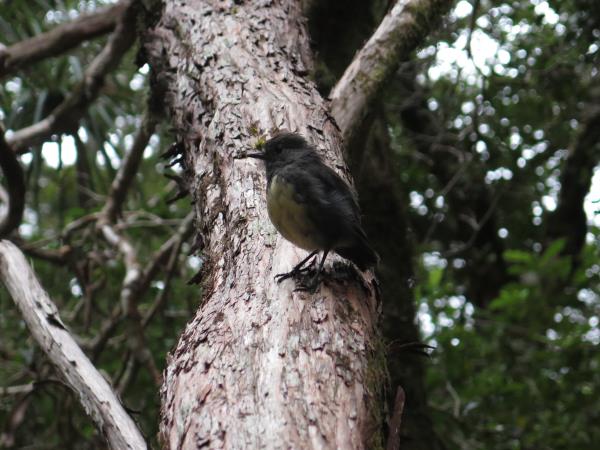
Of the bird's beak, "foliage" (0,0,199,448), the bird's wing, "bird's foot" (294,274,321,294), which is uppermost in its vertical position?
the bird's wing

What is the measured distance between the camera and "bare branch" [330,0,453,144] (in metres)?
3.57

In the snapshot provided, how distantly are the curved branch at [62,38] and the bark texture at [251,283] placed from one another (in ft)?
4.41

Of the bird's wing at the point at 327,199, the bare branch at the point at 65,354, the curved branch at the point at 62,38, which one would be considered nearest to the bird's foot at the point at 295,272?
the bird's wing at the point at 327,199

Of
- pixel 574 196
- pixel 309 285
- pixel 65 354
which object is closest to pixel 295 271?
pixel 309 285

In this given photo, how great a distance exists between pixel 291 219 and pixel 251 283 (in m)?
0.28

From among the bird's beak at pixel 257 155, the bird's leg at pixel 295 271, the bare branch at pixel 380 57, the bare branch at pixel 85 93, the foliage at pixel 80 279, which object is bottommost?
the foliage at pixel 80 279

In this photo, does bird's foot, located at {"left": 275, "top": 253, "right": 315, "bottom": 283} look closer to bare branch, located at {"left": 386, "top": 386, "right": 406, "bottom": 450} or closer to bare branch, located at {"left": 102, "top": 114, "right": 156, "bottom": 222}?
bare branch, located at {"left": 386, "top": 386, "right": 406, "bottom": 450}

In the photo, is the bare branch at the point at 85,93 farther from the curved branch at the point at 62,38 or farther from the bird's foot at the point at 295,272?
the bird's foot at the point at 295,272

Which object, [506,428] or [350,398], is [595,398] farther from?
[350,398]

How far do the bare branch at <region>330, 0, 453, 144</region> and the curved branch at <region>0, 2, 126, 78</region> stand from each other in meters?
1.93

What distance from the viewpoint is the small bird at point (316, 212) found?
2609 millimetres

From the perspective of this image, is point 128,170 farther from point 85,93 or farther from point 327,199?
point 327,199

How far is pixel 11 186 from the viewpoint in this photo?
3.84 metres

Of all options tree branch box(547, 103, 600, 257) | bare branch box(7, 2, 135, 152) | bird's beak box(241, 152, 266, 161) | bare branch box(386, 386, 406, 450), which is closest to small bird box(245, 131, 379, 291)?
bird's beak box(241, 152, 266, 161)
